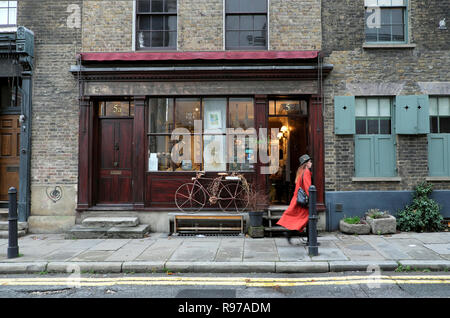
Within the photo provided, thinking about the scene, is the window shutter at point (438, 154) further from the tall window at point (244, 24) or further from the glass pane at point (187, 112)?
the glass pane at point (187, 112)

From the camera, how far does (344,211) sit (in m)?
8.99

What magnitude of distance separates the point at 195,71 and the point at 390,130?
5.58 metres

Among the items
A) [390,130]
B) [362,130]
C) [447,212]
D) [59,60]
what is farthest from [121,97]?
[447,212]

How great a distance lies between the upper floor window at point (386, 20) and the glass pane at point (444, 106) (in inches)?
76.7

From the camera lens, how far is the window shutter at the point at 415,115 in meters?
8.98

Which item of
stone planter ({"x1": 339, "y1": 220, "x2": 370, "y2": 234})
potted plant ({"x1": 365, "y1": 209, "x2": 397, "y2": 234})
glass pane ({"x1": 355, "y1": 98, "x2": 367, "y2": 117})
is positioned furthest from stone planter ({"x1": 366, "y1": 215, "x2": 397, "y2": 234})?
glass pane ({"x1": 355, "y1": 98, "x2": 367, "y2": 117})

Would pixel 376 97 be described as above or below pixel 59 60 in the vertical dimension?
below

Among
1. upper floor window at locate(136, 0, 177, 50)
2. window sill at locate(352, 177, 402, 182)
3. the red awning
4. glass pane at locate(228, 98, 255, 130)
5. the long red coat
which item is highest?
upper floor window at locate(136, 0, 177, 50)

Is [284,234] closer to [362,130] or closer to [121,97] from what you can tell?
[362,130]

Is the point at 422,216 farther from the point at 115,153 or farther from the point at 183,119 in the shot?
the point at 115,153

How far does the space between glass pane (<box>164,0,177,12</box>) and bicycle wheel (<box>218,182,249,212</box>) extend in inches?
205

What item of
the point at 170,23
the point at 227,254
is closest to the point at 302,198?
the point at 227,254

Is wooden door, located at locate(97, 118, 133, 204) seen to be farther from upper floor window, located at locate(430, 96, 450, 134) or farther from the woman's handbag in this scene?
upper floor window, located at locate(430, 96, 450, 134)

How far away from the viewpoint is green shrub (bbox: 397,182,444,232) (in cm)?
857
